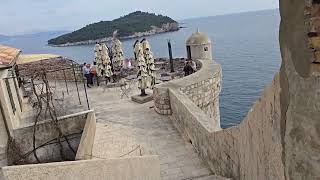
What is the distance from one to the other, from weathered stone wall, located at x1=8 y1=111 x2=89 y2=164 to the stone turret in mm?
8009

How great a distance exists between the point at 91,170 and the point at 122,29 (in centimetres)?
15518

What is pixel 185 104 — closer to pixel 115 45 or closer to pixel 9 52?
pixel 9 52

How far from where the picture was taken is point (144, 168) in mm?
7316

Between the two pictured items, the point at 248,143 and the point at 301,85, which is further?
the point at 248,143

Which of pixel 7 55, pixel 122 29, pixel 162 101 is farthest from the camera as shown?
pixel 122 29

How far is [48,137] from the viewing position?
36.8ft

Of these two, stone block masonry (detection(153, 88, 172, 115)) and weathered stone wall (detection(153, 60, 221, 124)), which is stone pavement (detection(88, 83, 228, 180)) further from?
weathered stone wall (detection(153, 60, 221, 124))

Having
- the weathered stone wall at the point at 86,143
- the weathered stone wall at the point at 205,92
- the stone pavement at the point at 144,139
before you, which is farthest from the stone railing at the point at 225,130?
the weathered stone wall at the point at 86,143

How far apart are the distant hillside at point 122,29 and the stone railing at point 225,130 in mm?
134602

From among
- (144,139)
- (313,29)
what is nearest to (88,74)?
(144,139)

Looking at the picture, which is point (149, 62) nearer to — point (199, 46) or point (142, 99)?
point (142, 99)

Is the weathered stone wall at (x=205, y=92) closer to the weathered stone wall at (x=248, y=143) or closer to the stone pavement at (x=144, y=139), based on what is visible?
the stone pavement at (x=144, y=139)

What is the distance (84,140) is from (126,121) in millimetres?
3539

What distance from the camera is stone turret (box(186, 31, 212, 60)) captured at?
58.0 ft
